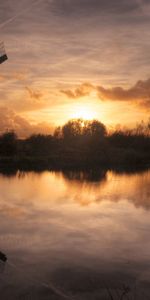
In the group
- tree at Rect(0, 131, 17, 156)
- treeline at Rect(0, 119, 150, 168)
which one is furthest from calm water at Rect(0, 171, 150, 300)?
tree at Rect(0, 131, 17, 156)

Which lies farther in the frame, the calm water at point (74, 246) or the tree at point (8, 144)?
the tree at point (8, 144)

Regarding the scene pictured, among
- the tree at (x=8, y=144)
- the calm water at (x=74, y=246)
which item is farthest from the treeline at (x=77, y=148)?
the calm water at (x=74, y=246)

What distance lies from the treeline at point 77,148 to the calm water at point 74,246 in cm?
3659

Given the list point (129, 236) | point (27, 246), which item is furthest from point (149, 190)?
point (27, 246)

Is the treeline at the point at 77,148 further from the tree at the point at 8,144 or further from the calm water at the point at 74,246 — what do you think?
the calm water at the point at 74,246

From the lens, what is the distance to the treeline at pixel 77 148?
67.1 metres

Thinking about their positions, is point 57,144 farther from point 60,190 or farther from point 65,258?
point 65,258

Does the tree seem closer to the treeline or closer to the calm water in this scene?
the treeline

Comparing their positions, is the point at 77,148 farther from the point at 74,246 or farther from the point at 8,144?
the point at 74,246

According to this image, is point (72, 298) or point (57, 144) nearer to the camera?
point (72, 298)

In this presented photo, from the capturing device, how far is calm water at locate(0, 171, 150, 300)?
1049 cm

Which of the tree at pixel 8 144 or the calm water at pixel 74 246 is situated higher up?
the tree at pixel 8 144

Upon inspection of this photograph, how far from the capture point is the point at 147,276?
37.8ft

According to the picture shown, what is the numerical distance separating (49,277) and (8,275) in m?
1.05
